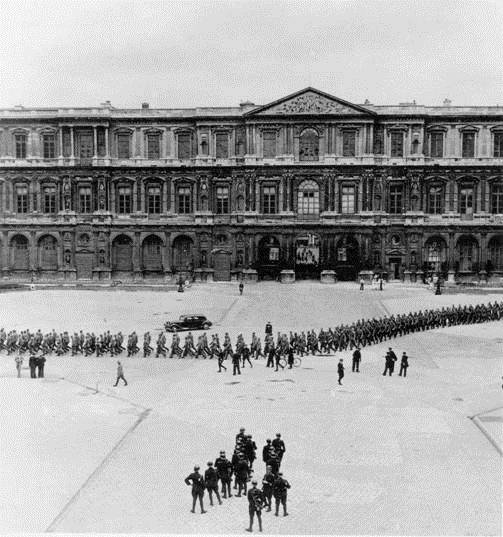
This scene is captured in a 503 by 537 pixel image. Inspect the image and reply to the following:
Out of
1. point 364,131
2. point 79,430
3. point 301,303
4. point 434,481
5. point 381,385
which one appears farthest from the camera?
point 364,131

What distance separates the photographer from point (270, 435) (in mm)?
19297

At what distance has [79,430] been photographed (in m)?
19.4

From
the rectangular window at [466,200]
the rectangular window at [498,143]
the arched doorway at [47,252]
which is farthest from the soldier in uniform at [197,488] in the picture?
the rectangular window at [498,143]

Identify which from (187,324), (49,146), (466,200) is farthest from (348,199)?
(187,324)

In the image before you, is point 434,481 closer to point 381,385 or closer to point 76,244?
point 381,385

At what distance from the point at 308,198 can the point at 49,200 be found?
2586 cm

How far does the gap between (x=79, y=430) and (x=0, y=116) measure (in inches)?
2239

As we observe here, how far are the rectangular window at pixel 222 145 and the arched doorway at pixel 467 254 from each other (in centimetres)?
2445

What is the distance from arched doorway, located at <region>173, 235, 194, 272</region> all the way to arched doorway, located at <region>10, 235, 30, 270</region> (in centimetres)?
1488

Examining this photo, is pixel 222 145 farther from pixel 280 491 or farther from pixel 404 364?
pixel 280 491

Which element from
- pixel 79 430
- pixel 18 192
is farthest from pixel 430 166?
pixel 79 430

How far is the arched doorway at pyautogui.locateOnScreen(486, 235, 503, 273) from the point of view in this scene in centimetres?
6606

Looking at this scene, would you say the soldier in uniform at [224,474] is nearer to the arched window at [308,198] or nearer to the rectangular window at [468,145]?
the arched window at [308,198]

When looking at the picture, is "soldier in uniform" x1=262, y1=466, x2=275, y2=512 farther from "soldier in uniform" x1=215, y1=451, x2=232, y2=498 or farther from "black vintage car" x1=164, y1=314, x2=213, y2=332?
"black vintage car" x1=164, y1=314, x2=213, y2=332
